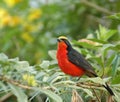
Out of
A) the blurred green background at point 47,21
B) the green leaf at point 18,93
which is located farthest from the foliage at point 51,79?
the blurred green background at point 47,21

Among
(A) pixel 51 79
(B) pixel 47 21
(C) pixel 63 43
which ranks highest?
(B) pixel 47 21

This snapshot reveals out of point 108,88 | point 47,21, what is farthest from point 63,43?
point 47,21

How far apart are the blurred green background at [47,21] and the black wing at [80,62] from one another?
2317 mm

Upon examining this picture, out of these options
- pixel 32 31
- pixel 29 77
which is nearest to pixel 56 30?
pixel 32 31

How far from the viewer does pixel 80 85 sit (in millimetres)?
2227

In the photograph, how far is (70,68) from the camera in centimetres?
262

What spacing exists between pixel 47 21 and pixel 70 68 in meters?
2.61

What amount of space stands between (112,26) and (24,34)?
0.96 m

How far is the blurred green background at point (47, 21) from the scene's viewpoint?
201 inches

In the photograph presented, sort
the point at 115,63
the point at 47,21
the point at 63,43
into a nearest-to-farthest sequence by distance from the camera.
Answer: the point at 115,63 < the point at 63,43 < the point at 47,21

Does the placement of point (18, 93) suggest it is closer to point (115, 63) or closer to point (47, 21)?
point (115, 63)

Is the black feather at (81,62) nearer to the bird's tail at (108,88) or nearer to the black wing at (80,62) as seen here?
the black wing at (80,62)

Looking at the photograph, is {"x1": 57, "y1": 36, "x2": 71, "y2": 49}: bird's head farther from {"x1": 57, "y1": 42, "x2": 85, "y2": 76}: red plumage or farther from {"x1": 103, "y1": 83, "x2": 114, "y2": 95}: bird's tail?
{"x1": 103, "y1": 83, "x2": 114, "y2": 95}: bird's tail

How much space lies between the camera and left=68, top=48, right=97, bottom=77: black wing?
2.52 meters
